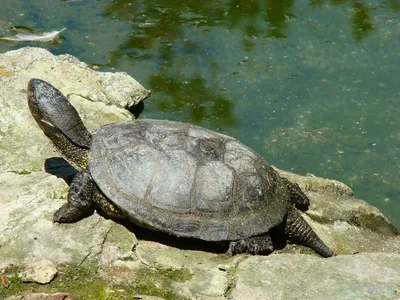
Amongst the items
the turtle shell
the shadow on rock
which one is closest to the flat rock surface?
the shadow on rock

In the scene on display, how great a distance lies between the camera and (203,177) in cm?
550

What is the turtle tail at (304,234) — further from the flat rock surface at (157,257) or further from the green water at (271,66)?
the green water at (271,66)

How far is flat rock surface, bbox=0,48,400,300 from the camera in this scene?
193 inches

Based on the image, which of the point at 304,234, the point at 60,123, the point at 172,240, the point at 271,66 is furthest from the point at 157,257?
the point at 271,66

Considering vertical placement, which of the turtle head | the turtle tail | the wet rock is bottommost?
the turtle tail

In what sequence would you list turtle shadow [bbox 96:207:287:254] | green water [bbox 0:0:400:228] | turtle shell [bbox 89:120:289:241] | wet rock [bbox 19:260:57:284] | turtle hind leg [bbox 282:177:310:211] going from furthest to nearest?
green water [bbox 0:0:400:228], turtle hind leg [bbox 282:177:310:211], turtle shadow [bbox 96:207:287:254], turtle shell [bbox 89:120:289:241], wet rock [bbox 19:260:57:284]

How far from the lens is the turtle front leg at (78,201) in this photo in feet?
17.9

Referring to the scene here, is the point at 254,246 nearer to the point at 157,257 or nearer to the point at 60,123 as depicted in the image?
the point at 157,257

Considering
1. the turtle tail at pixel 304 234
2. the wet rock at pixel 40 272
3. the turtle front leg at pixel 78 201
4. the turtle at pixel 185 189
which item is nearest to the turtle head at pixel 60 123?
the turtle at pixel 185 189

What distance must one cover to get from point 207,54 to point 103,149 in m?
5.04

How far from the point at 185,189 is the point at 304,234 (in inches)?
51.9

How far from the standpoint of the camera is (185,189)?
5445 millimetres

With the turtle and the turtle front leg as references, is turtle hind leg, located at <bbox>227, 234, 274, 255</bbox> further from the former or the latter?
the turtle front leg

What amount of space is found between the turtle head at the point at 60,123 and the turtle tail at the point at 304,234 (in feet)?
6.90
